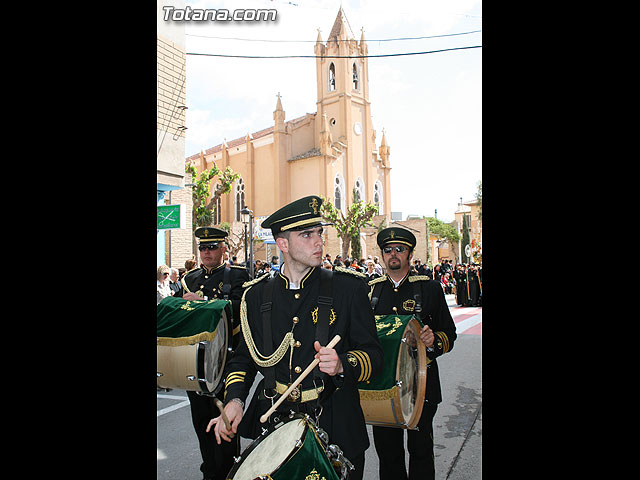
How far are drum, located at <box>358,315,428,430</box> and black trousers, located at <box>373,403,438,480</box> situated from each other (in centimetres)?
27

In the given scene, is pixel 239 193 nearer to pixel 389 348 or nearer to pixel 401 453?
pixel 401 453

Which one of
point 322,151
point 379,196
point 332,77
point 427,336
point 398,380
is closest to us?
point 398,380

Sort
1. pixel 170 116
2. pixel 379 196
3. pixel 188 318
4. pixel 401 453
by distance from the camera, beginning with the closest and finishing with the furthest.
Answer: pixel 401 453 → pixel 188 318 → pixel 170 116 → pixel 379 196

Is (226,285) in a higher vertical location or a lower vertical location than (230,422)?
higher

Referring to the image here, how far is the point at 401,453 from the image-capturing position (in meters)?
3.54

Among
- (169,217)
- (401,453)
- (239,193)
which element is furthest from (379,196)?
(401,453)

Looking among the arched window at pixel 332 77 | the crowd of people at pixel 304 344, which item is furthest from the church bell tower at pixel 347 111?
the crowd of people at pixel 304 344

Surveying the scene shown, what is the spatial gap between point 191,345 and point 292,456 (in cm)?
201

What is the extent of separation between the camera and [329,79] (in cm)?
4791

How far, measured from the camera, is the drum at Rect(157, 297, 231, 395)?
3.79 meters

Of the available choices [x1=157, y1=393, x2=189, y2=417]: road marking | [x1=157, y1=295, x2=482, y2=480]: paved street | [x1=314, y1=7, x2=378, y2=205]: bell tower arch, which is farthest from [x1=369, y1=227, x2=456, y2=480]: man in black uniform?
[x1=314, y1=7, x2=378, y2=205]: bell tower arch

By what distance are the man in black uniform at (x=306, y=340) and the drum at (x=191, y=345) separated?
1157 mm
